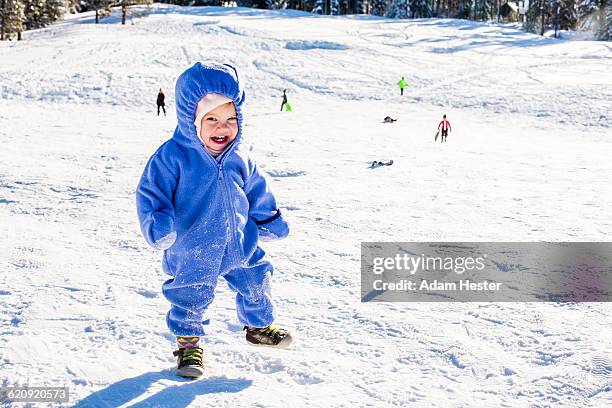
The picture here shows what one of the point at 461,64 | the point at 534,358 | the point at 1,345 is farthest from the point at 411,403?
the point at 461,64

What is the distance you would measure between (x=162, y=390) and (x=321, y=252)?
2.89 metres

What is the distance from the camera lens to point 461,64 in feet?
120

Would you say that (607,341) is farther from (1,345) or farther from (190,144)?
(1,345)

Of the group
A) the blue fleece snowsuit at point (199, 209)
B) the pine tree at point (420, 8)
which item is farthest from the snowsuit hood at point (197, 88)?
the pine tree at point (420, 8)

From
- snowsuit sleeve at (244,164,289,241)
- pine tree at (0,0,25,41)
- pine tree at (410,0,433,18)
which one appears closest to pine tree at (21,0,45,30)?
pine tree at (0,0,25,41)

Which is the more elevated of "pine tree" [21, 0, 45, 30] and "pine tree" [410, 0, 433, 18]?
"pine tree" [410, 0, 433, 18]

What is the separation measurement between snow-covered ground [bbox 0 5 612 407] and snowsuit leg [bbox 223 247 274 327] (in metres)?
0.21

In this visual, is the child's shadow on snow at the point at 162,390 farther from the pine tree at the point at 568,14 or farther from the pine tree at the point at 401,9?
the pine tree at the point at 568,14

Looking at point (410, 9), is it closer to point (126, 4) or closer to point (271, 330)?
point (126, 4)

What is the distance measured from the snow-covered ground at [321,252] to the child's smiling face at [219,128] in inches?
47.9

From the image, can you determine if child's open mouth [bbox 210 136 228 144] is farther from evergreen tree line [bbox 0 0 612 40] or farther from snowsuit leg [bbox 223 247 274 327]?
evergreen tree line [bbox 0 0 612 40]

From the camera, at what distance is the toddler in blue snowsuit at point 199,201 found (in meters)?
2.85

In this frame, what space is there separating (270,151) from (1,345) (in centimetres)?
1091

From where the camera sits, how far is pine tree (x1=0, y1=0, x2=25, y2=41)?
135 feet
